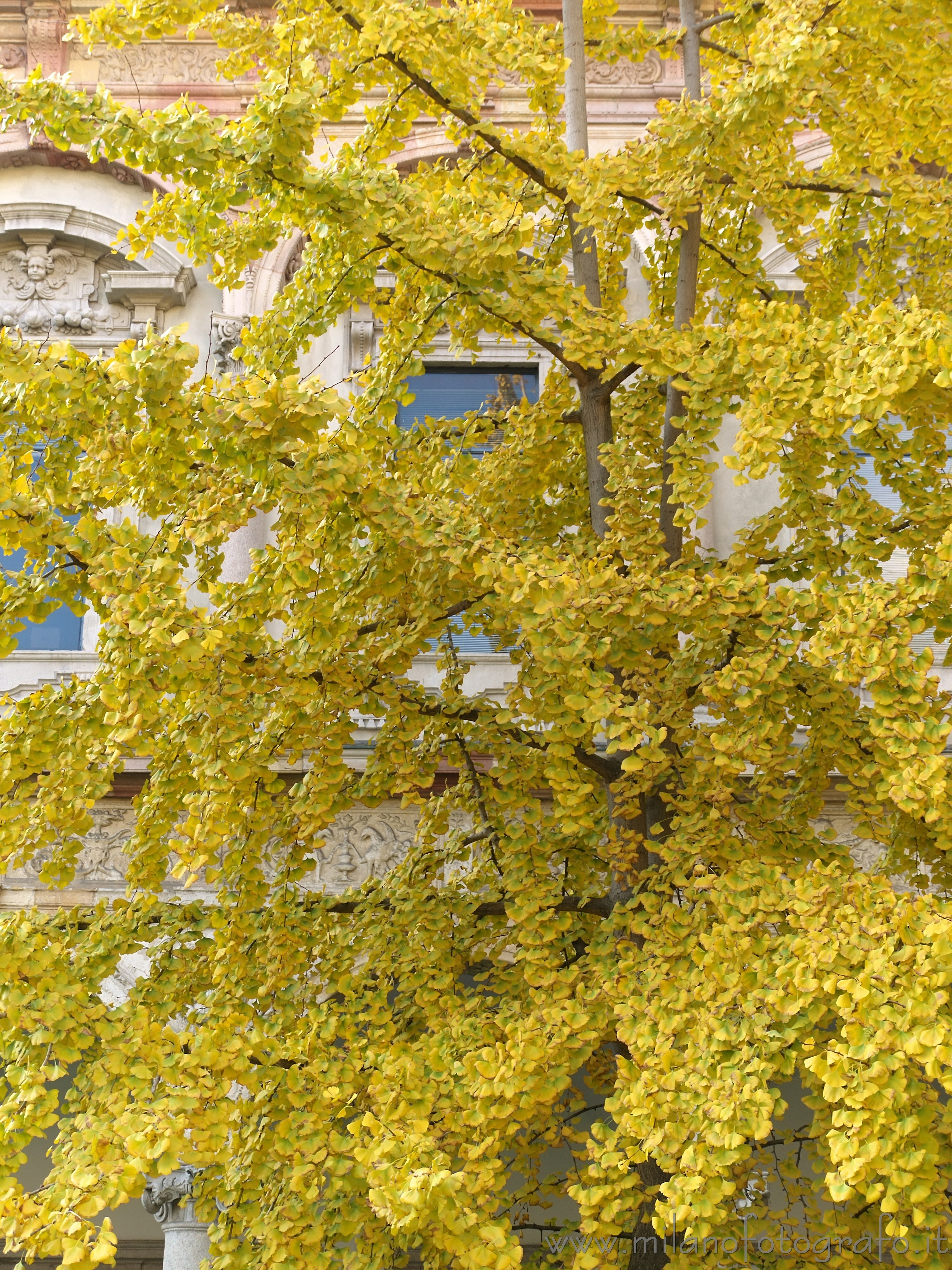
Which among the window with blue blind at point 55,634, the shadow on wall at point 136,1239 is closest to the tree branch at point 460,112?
the window with blue blind at point 55,634

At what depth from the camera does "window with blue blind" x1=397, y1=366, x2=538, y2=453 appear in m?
11.1

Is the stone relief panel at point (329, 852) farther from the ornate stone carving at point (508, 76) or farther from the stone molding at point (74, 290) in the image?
the ornate stone carving at point (508, 76)

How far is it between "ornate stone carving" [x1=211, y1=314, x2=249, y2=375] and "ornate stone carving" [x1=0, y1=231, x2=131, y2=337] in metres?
0.95

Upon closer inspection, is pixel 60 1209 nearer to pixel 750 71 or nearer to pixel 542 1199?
pixel 542 1199

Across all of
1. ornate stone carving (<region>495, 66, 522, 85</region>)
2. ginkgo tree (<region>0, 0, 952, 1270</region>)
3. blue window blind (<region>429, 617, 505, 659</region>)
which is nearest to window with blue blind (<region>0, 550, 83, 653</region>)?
blue window blind (<region>429, 617, 505, 659</region>)

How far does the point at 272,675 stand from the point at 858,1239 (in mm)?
3203

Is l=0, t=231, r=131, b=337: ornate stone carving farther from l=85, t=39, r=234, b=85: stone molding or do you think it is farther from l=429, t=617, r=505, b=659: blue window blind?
l=429, t=617, r=505, b=659: blue window blind

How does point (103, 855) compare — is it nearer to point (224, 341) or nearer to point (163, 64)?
point (224, 341)

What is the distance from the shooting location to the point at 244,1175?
4.84 metres

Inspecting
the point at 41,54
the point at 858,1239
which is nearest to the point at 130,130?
the point at 858,1239

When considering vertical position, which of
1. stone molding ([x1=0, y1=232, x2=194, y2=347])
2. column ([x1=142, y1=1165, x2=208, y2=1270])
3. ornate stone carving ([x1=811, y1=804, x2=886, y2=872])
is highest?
stone molding ([x1=0, y1=232, x2=194, y2=347])

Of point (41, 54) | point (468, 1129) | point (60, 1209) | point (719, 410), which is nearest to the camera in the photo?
point (60, 1209)

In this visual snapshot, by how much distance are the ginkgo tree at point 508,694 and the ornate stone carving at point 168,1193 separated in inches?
120

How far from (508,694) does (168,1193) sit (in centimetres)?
483
